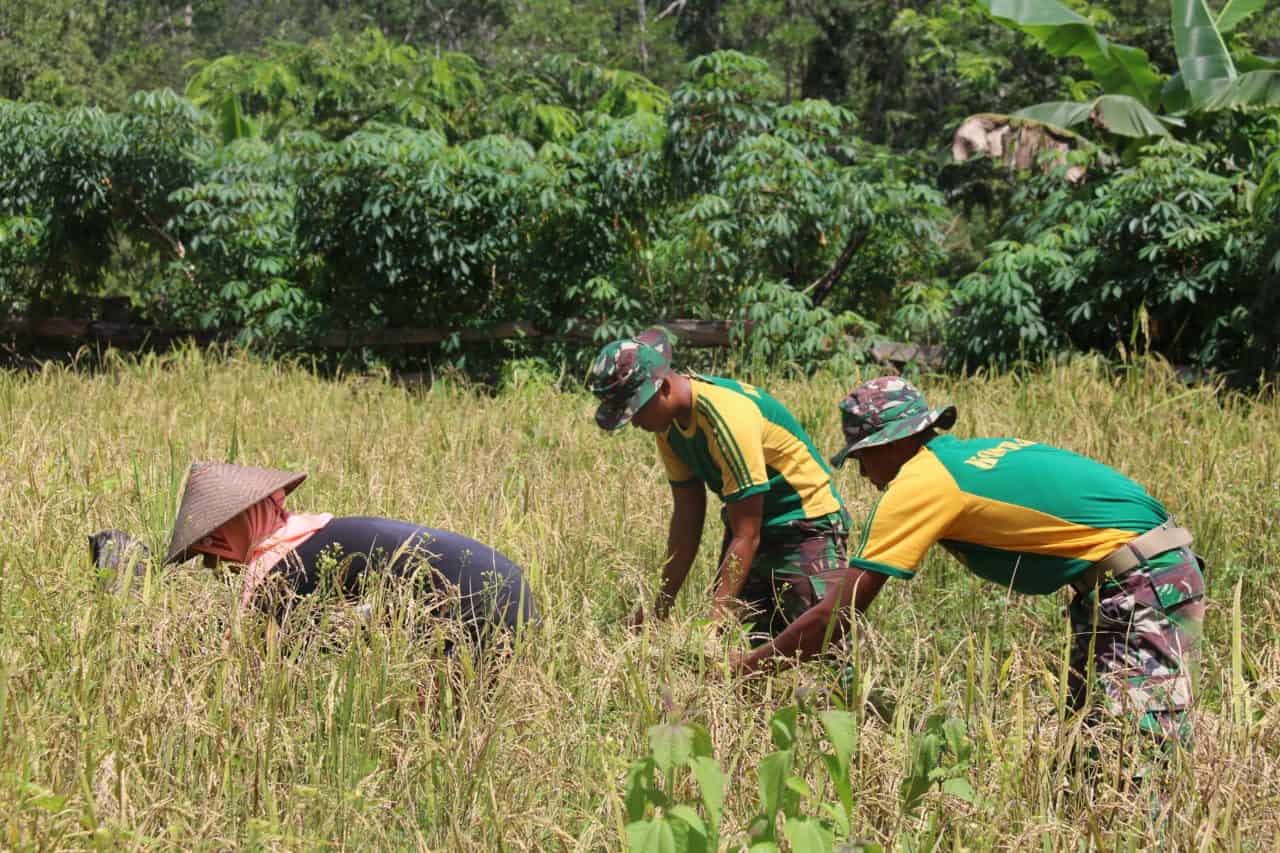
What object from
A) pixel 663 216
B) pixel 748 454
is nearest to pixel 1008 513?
pixel 748 454

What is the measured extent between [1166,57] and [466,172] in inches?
375

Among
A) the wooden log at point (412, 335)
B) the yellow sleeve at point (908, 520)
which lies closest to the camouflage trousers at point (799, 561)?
the yellow sleeve at point (908, 520)

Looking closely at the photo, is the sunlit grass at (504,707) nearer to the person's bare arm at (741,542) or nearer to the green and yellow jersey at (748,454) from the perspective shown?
the person's bare arm at (741,542)

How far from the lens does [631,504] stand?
512cm

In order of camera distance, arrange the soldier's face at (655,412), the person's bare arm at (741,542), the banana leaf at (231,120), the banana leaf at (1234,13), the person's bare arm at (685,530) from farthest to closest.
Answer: the banana leaf at (231,120), the banana leaf at (1234,13), the person's bare arm at (685,530), the soldier's face at (655,412), the person's bare arm at (741,542)

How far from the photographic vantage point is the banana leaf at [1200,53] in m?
9.62

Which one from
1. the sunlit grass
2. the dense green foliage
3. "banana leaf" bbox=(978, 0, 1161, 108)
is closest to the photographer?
the sunlit grass

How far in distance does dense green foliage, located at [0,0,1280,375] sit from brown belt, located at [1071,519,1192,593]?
5.50 m

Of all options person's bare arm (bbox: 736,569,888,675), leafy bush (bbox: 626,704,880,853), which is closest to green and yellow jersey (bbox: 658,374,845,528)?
person's bare arm (bbox: 736,569,888,675)

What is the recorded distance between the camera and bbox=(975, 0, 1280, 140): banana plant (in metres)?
9.59

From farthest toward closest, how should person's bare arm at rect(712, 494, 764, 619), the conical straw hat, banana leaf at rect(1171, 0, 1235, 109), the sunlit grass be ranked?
banana leaf at rect(1171, 0, 1235, 109) < person's bare arm at rect(712, 494, 764, 619) < the conical straw hat < the sunlit grass

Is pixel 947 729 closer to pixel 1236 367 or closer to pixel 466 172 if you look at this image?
pixel 1236 367

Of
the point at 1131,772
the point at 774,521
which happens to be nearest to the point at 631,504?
the point at 774,521

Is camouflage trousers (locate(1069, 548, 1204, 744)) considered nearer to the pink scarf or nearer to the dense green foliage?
the pink scarf
